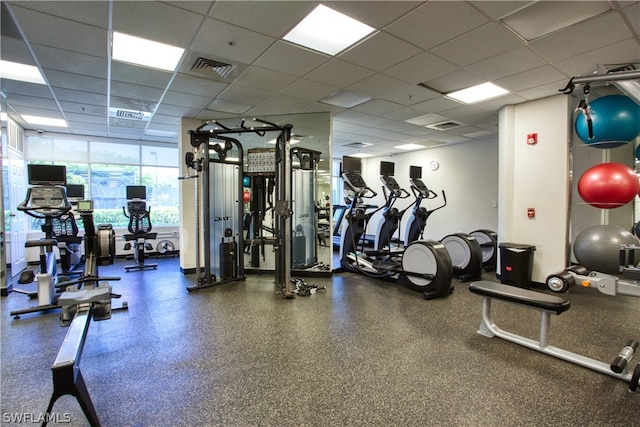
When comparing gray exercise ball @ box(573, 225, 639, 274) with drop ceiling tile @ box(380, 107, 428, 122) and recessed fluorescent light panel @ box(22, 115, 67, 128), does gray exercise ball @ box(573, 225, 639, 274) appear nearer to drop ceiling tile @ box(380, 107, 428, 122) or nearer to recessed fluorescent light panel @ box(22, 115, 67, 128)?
drop ceiling tile @ box(380, 107, 428, 122)

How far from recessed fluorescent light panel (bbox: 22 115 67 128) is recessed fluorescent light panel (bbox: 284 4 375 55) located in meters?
5.55

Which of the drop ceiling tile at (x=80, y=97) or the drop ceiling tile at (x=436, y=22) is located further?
the drop ceiling tile at (x=80, y=97)

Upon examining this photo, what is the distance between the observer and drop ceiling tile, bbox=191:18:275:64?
110 inches

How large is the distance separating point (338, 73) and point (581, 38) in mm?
2466

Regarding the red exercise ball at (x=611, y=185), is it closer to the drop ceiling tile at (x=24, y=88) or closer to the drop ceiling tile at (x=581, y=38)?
the drop ceiling tile at (x=581, y=38)

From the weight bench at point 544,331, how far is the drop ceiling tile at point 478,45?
94.9 inches

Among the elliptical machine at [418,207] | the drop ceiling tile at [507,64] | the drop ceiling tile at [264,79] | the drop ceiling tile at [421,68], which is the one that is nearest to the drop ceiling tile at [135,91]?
the drop ceiling tile at [264,79]

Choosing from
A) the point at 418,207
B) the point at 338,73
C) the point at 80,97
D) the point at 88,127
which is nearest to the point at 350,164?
the point at 418,207

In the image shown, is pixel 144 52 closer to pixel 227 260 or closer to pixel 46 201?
pixel 46 201

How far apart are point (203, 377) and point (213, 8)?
295 centimetres

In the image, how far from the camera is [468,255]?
5215mm

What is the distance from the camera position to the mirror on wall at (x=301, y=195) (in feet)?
18.4

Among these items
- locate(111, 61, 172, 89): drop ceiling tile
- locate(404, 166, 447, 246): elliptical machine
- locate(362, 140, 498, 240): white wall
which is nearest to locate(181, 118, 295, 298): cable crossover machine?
locate(111, 61, 172, 89): drop ceiling tile

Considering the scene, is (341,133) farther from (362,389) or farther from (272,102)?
(362,389)
